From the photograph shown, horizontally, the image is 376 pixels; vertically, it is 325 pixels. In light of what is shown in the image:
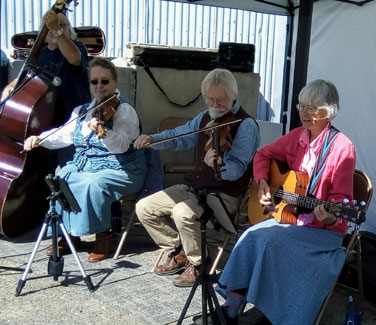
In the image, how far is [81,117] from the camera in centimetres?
352

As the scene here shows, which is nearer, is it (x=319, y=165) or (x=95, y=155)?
(x=319, y=165)

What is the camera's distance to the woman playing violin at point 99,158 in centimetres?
343

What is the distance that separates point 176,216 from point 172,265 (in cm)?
49

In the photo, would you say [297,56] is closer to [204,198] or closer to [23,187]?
[204,198]

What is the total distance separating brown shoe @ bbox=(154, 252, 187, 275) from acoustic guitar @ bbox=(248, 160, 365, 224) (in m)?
0.74

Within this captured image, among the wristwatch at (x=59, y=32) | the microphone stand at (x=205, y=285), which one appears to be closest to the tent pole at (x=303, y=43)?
the microphone stand at (x=205, y=285)

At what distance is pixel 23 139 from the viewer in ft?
11.8

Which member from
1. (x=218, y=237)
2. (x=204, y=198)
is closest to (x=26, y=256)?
(x=218, y=237)

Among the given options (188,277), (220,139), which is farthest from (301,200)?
(188,277)

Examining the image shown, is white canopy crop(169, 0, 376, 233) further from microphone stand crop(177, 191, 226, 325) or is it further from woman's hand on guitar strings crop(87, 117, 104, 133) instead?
microphone stand crop(177, 191, 226, 325)

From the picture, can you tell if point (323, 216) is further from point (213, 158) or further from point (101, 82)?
point (101, 82)

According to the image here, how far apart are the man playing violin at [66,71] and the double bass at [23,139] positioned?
0.13 metres

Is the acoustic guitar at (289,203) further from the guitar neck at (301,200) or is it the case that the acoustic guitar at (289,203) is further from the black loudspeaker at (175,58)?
the black loudspeaker at (175,58)

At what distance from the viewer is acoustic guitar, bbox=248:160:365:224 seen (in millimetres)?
2359
